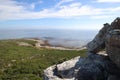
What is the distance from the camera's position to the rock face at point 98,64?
16.0 metres

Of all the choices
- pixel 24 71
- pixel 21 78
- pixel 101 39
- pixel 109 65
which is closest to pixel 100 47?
pixel 101 39

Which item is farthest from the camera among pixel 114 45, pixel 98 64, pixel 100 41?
pixel 100 41

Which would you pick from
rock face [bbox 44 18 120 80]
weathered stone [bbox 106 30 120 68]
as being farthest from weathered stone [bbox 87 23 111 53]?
weathered stone [bbox 106 30 120 68]

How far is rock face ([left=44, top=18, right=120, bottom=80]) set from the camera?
630 inches

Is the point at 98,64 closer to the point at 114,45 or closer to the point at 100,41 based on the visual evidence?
the point at 100,41

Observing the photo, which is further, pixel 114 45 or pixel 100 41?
pixel 100 41

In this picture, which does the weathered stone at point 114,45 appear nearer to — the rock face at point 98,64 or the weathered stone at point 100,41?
the rock face at point 98,64

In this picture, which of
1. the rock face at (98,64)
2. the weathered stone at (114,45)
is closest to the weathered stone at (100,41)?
the rock face at (98,64)

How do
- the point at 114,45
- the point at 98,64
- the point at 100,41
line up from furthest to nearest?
the point at 100,41, the point at 98,64, the point at 114,45

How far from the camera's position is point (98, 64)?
58.1ft

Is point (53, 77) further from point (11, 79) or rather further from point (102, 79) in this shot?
point (11, 79)

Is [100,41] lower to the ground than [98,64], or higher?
higher

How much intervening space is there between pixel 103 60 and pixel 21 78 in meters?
22.3

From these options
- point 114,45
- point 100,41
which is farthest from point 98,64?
point 114,45
